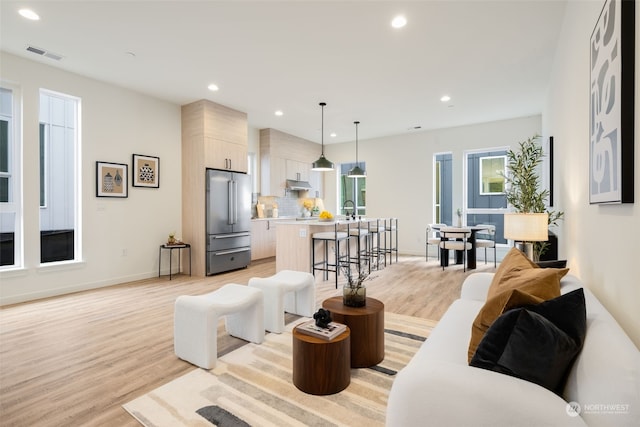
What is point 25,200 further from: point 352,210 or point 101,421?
point 352,210

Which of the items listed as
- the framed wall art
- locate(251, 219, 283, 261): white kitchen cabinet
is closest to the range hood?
A: locate(251, 219, 283, 261): white kitchen cabinet

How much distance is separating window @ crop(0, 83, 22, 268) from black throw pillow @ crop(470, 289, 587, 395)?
5.21 meters

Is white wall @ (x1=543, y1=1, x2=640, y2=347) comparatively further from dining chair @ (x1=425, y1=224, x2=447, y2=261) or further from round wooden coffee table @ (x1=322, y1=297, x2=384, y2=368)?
dining chair @ (x1=425, y1=224, x2=447, y2=261)

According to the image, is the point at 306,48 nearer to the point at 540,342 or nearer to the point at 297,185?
the point at 540,342

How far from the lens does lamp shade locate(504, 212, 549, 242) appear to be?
2.57 metres

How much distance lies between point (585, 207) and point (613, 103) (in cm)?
100

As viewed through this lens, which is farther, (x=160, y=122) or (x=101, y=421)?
(x=160, y=122)

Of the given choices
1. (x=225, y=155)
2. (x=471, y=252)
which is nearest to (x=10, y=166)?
(x=225, y=155)

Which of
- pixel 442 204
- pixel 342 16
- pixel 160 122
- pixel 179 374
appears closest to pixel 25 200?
pixel 160 122

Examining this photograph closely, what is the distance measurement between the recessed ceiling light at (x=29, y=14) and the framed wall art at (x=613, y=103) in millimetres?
4475

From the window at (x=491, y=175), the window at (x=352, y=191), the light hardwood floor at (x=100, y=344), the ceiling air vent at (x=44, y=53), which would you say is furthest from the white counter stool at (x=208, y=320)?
the window at (x=491, y=175)

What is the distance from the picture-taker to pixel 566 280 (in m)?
1.82

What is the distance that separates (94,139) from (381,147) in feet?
19.8

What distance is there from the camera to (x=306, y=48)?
12.0 ft
